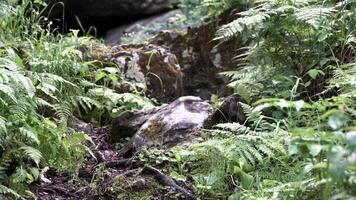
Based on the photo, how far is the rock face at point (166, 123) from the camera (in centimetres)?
358

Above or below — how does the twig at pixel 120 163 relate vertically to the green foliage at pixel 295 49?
below

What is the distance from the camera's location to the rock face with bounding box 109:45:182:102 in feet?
16.4

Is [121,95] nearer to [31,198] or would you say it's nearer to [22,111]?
[22,111]

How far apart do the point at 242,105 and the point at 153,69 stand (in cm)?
216

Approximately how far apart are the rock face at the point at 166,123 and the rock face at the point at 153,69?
1.04m

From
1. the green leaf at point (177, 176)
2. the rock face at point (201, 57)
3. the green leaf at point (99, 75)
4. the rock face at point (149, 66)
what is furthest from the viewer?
the rock face at point (201, 57)

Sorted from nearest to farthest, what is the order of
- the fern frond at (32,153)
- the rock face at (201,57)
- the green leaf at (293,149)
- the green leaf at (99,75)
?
the green leaf at (293,149)
the fern frond at (32,153)
the green leaf at (99,75)
the rock face at (201,57)

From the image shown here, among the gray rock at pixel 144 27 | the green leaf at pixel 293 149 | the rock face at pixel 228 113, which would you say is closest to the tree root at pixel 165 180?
the rock face at pixel 228 113

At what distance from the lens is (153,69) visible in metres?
5.11

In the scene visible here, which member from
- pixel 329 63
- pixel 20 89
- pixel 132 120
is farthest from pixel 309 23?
pixel 20 89

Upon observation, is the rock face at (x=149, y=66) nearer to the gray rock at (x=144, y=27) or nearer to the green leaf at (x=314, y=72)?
the green leaf at (x=314, y=72)

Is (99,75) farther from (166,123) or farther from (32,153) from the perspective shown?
(32,153)

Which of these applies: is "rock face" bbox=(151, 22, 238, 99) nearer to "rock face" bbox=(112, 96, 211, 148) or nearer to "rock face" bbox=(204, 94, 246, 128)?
"rock face" bbox=(112, 96, 211, 148)

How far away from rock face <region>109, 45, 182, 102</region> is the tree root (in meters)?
1.95
